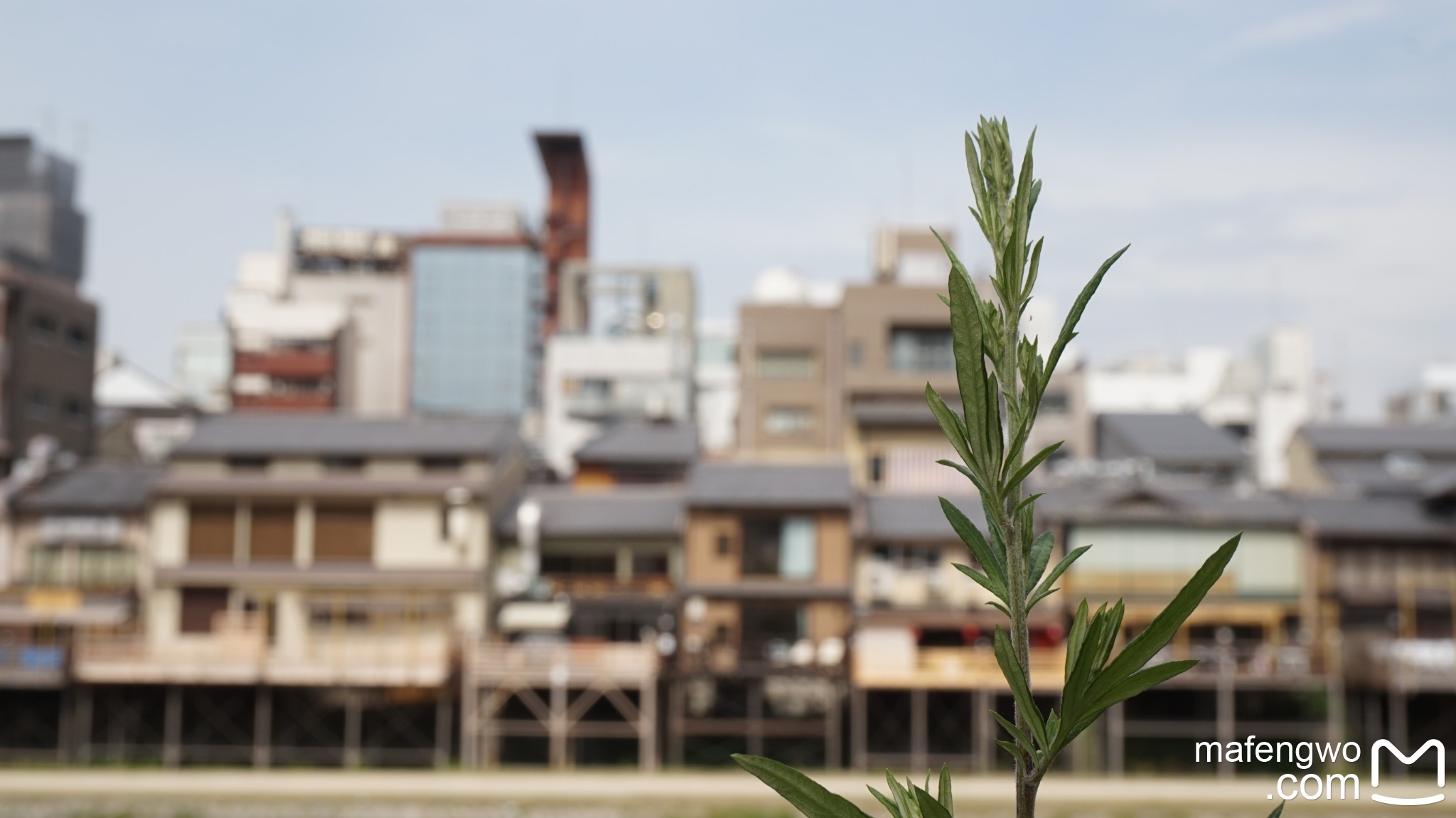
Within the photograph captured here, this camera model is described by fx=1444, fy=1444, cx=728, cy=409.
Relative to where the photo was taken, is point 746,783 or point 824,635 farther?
point 824,635

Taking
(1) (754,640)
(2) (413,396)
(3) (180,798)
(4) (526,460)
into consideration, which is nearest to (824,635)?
(1) (754,640)

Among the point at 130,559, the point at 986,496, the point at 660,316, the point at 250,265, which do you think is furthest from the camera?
the point at 250,265

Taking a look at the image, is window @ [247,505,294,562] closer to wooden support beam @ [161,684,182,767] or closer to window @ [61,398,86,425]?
wooden support beam @ [161,684,182,767]

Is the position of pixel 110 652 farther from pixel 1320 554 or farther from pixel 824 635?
pixel 1320 554

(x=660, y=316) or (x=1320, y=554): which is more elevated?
(x=660, y=316)

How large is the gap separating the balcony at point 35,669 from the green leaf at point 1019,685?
41178 millimetres

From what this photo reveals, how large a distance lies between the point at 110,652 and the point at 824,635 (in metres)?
19.7

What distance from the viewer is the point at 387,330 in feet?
270

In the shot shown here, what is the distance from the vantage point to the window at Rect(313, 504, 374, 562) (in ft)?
140

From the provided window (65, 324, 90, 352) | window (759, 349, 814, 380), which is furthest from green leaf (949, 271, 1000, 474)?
window (65, 324, 90, 352)

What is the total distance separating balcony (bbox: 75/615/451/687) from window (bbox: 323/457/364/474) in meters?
5.92

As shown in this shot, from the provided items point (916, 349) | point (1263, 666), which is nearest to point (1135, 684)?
point (1263, 666)

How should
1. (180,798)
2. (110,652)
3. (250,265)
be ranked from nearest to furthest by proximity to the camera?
1. (180,798)
2. (110,652)
3. (250,265)

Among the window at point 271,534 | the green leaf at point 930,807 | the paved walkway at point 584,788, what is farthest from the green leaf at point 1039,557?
the window at point 271,534
